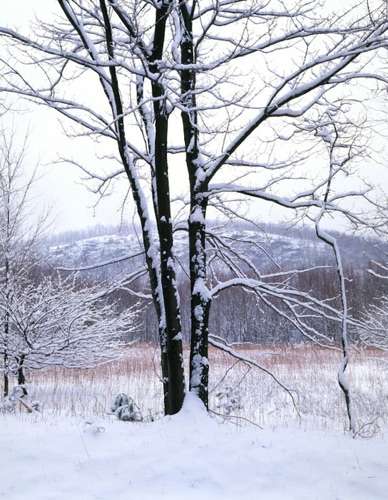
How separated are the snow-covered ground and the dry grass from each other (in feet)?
6.89

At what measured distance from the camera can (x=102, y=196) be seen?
20.2 ft

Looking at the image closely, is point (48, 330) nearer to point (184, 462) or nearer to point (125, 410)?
point (125, 410)

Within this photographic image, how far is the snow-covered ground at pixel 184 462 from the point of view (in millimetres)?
3021

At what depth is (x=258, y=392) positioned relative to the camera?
10.6 meters

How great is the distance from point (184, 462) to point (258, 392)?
7573mm

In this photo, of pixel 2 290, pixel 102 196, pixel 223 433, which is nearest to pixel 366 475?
pixel 223 433

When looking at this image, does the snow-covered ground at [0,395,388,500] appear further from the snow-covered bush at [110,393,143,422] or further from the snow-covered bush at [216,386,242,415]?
the snow-covered bush at [216,386,242,415]

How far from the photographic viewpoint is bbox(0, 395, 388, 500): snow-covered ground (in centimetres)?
302

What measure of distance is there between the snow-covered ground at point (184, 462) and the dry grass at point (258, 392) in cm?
210

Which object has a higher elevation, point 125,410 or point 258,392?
point 125,410

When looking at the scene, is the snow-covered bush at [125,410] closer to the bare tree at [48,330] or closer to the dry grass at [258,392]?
the dry grass at [258,392]

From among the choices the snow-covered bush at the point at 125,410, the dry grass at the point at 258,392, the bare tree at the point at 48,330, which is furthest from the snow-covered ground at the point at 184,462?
the bare tree at the point at 48,330

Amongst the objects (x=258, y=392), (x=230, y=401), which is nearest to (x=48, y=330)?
(x=230, y=401)

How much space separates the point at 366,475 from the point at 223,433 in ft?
4.67
